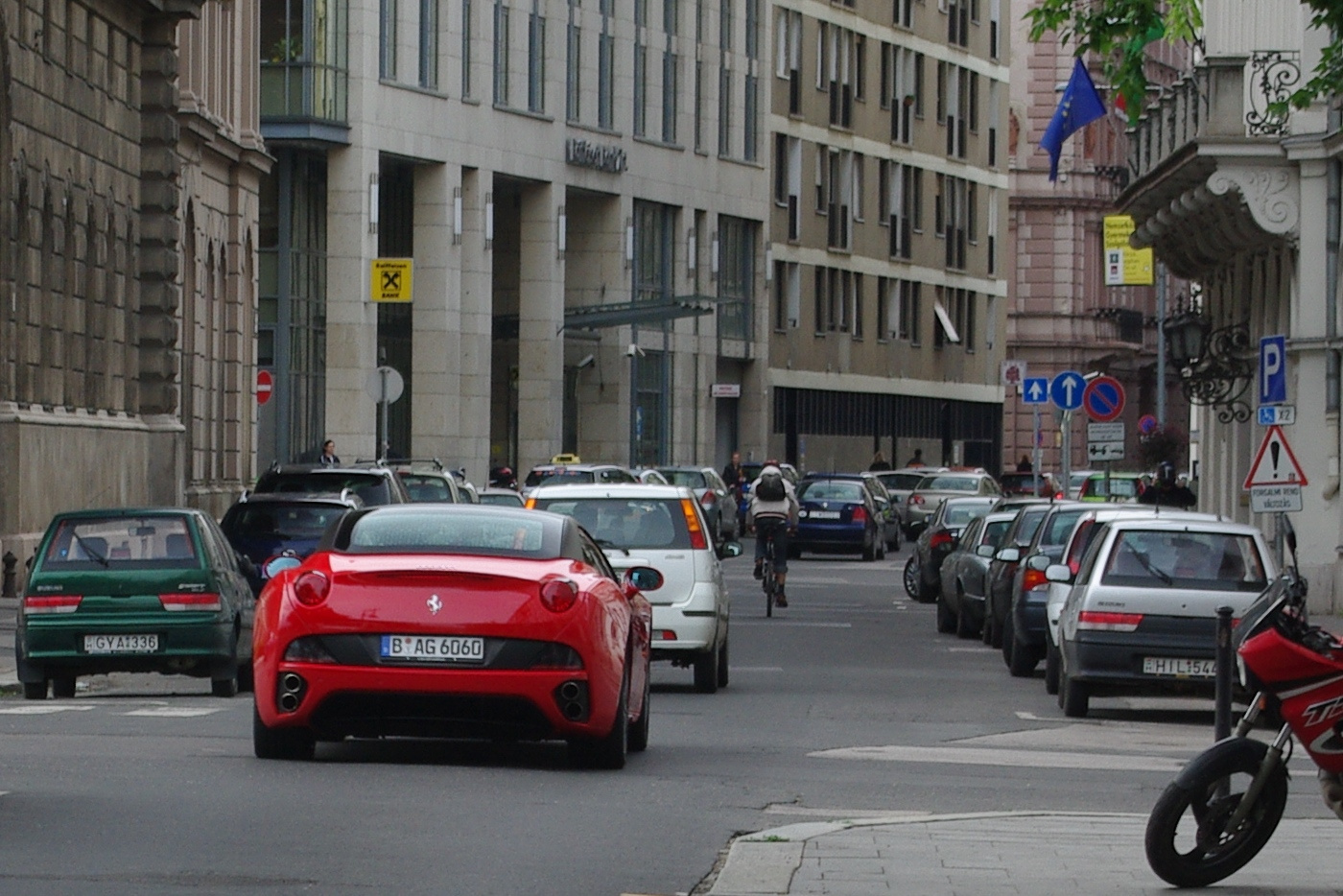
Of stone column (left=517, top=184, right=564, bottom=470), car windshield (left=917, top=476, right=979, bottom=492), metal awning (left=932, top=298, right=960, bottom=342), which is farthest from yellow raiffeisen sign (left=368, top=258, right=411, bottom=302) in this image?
metal awning (left=932, top=298, right=960, bottom=342)

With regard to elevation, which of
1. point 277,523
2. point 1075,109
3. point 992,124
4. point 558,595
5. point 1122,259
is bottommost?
point 277,523

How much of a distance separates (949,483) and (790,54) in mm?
22689

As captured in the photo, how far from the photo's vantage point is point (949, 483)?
6619 centimetres

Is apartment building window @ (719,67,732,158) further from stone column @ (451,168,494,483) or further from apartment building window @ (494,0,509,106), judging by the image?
stone column @ (451,168,494,483)

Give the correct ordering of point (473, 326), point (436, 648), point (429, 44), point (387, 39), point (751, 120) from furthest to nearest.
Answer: point (751, 120), point (473, 326), point (429, 44), point (387, 39), point (436, 648)

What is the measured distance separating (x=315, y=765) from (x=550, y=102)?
56.9 meters

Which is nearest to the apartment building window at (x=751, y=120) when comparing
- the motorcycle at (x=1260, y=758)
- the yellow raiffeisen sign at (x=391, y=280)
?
the yellow raiffeisen sign at (x=391, y=280)

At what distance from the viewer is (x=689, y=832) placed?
41.6 ft

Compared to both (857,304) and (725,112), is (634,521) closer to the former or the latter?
(725,112)

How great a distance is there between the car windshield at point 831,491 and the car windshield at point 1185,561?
34917 millimetres

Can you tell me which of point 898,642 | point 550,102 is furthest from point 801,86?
point 898,642

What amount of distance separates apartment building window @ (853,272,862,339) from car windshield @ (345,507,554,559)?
75351 millimetres

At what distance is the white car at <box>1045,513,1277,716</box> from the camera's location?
21.2 metres

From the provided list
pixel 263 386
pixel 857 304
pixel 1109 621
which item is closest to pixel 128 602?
pixel 1109 621
